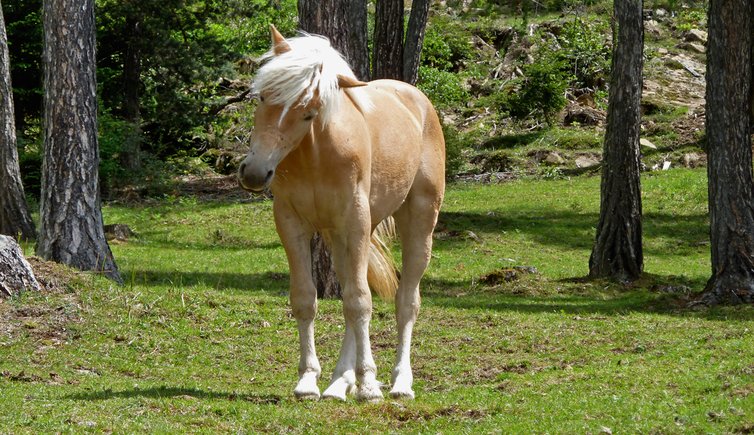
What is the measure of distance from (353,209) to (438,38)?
30.3 meters

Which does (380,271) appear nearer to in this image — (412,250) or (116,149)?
(412,250)

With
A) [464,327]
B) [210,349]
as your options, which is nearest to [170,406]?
[210,349]

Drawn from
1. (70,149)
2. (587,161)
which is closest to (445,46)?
(587,161)

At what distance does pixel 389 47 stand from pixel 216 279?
15.8 ft

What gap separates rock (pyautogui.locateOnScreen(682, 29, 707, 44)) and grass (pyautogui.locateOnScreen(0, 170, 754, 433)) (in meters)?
18.9

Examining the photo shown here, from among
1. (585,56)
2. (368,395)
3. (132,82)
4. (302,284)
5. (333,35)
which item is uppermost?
(585,56)

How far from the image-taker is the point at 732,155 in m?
14.4

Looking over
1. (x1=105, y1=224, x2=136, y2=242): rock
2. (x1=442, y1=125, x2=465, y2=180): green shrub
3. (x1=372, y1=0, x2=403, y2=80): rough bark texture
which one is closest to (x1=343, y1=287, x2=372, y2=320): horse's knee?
(x1=372, y1=0, x2=403, y2=80): rough bark texture

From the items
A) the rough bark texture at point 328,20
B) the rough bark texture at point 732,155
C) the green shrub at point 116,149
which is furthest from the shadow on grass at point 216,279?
the green shrub at point 116,149

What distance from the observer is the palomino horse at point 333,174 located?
24.0 feet

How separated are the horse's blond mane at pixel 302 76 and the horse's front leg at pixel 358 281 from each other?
2.45ft

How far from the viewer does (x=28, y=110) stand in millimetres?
28297

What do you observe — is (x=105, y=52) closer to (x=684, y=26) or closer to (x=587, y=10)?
(x=587, y=10)

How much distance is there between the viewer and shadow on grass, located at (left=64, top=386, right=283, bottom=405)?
8062mm
